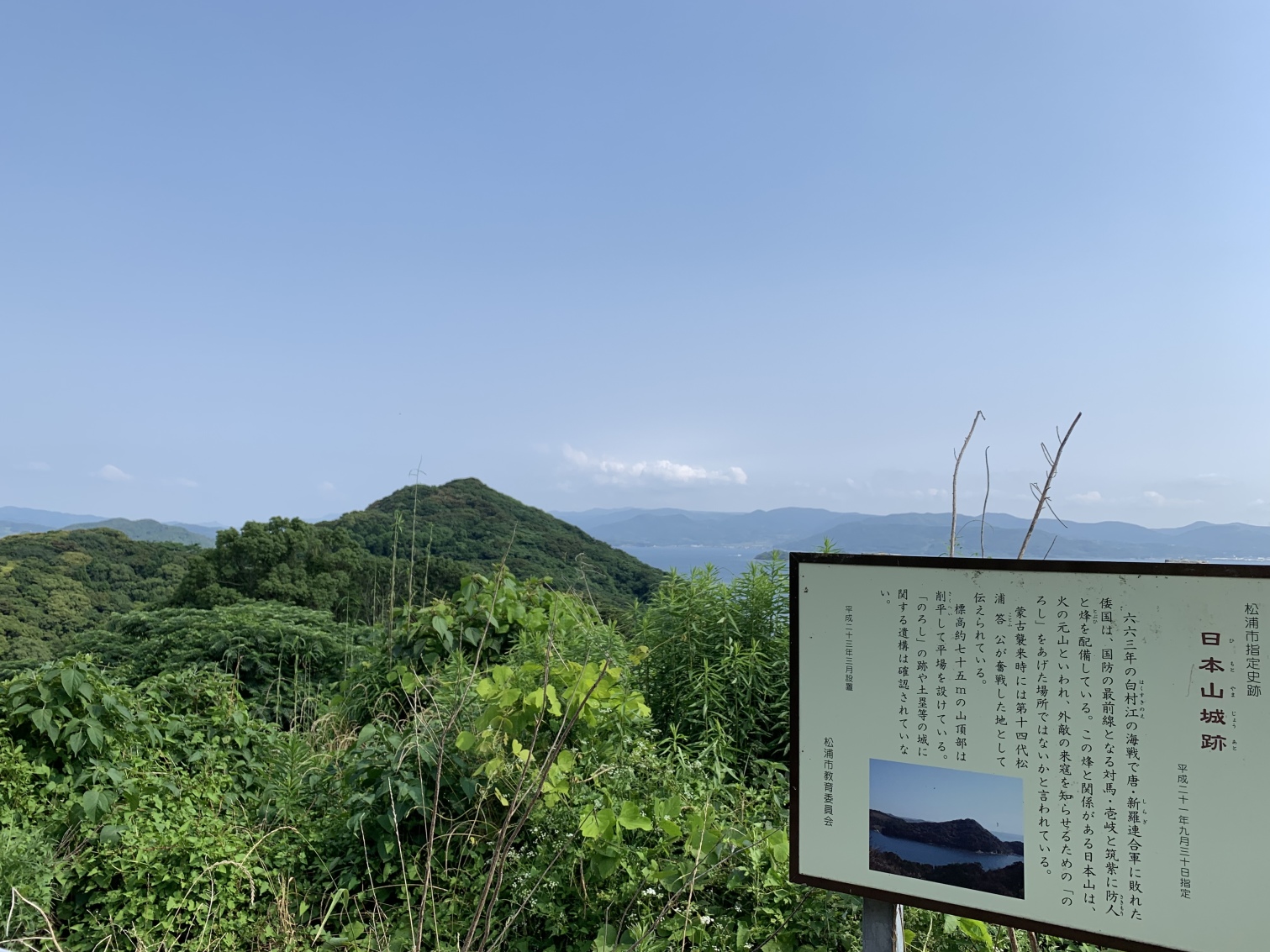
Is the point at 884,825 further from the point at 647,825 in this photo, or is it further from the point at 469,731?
the point at 469,731

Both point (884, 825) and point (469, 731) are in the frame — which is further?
point (469, 731)

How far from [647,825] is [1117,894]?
4.61 feet

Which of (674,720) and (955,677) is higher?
(955,677)

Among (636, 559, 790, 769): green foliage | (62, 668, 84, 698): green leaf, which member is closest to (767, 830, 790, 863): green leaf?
(636, 559, 790, 769): green foliage

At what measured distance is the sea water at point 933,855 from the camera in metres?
2.05

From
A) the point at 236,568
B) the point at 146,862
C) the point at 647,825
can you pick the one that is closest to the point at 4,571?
the point at 236,568

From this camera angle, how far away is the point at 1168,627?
1.95 m

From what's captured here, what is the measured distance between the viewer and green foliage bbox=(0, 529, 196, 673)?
39.8 feet

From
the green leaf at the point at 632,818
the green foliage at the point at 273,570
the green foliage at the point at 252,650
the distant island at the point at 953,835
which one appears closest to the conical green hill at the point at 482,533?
the green foliage at the point at 273,570

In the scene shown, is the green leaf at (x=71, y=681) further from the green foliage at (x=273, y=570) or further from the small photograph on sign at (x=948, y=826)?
the green foliage at (x=273, y=570)

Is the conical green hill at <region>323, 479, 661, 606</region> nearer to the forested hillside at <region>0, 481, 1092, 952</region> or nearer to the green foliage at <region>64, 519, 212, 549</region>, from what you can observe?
the green foliage at <region>64, 519, 212, 549</region>

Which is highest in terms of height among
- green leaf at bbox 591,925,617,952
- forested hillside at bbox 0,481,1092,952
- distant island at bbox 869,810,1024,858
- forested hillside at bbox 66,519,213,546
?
forested hillside at bbox 66,519,213,546

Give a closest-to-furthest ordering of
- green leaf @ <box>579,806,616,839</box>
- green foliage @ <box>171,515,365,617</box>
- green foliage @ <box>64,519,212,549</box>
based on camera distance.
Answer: green leaf @ <box>579,806,616,839</box> < green foliage @ <box>171,515,365,617</box> < green foliage @ <box>64,519,212,549</box>

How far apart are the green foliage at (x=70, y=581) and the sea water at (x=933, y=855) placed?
12.0 metres
